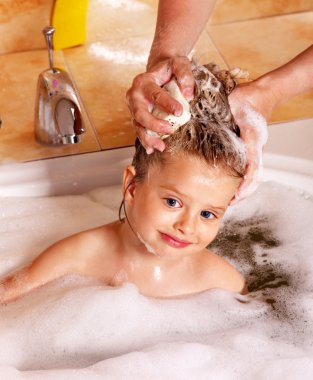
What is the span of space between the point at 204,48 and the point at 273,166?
A: 2.21 ft

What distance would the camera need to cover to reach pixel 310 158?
196 centimetres

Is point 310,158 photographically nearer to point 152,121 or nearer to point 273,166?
point 273,166

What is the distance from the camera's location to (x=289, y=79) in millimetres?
1692

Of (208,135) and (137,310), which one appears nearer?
(208,135)

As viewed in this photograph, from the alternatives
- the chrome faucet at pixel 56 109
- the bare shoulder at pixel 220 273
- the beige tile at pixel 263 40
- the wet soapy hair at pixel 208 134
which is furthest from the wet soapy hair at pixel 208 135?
the beige tile at pixel 263 40

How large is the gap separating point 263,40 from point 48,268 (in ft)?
3.99

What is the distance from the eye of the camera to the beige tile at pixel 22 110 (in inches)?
81.3

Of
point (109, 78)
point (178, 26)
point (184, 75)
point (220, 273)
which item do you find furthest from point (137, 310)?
point (109, 78)

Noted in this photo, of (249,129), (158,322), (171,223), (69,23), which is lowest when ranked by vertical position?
(158,322)

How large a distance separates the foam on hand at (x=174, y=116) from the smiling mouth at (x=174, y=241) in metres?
0.19

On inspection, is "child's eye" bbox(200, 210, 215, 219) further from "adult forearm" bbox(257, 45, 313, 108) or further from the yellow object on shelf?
the yellow object on shelf

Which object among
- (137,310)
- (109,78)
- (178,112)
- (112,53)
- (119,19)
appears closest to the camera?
(178,112)

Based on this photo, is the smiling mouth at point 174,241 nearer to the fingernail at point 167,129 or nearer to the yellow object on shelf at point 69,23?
the fingernail at point 167,129

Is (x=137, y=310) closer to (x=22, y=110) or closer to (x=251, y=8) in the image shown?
(x=22, y=110)
